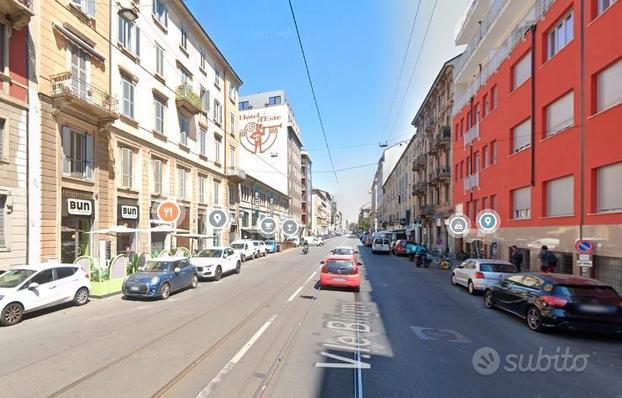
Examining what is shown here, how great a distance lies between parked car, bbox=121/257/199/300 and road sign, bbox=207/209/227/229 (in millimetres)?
18451

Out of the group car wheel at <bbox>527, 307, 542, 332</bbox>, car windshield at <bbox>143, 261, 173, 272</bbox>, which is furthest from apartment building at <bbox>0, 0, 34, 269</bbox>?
car wheel at <bbox>527, 307, 542, 332</bbox>

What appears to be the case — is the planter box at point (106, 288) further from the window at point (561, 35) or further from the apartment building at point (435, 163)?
the apartment building at point (435, 163)

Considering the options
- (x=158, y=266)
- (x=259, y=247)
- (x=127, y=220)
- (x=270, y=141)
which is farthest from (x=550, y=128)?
(x=270, y=141)

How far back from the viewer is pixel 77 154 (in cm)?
1867

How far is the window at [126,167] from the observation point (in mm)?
22275

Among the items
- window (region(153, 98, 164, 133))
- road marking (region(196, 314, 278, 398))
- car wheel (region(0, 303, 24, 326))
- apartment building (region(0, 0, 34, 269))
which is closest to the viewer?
road marking (region(196, 314, 278, 398))

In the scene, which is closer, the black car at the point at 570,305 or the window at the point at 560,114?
the black car at the point at 570,305

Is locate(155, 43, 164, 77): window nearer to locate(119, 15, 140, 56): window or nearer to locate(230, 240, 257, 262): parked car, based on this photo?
locate(119, 15, 140, 56): window

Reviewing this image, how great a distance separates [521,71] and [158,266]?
2050 centimetres

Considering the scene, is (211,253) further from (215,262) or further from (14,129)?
(14,129)

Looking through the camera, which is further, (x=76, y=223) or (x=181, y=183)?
(x=181, y=183)

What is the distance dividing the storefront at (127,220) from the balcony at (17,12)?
9.39 meters

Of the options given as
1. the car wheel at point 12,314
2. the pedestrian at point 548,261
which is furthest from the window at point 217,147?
the pedestrian at point 548,261

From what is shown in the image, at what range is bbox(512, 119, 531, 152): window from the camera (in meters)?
20.6
